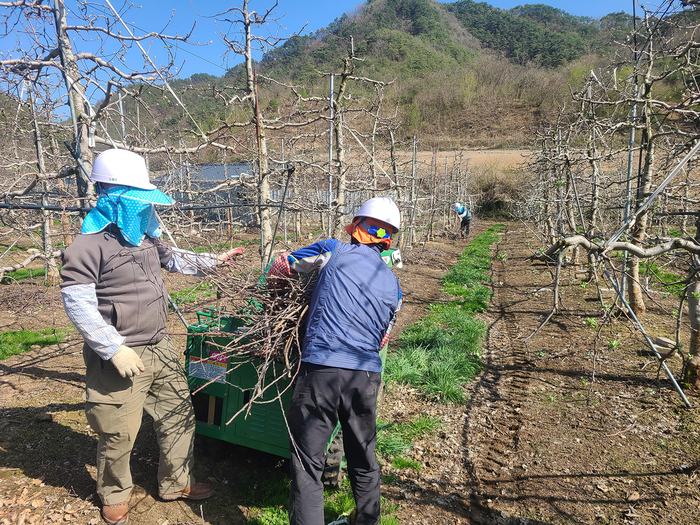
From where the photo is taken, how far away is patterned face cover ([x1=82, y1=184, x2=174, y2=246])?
2.27m

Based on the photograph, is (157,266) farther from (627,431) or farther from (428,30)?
(428,30)

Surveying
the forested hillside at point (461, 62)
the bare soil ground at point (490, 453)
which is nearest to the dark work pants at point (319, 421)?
the bare soil ground at point (490, 453)

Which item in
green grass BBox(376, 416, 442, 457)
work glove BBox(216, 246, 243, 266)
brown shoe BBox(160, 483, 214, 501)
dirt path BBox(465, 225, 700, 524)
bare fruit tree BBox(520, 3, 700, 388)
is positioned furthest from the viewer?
green grass BBox(376, 416, 442, 457)

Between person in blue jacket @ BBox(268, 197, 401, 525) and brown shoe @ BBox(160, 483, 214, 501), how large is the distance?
2.81 ft

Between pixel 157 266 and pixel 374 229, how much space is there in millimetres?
1307

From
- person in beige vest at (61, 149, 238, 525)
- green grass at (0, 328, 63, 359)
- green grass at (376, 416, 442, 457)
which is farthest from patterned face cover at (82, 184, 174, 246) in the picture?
green grass at (0, 328, 63, 359)

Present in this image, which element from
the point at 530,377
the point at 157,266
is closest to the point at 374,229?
the point at 157,266

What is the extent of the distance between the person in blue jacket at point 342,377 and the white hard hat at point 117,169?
3.61ft

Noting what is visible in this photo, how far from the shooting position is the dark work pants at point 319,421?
2.13 metres

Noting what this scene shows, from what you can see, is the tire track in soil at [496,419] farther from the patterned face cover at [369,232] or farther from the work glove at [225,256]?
the work glove at [225,256]

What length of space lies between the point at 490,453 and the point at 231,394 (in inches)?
83.3

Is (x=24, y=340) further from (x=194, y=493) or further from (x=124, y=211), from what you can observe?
(x=124, y=211)

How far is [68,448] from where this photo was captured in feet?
10.4

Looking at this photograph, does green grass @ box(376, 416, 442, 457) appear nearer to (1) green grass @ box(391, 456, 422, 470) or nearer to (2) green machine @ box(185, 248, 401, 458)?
(1) green grass @ box(391, 456, 422, 470)
